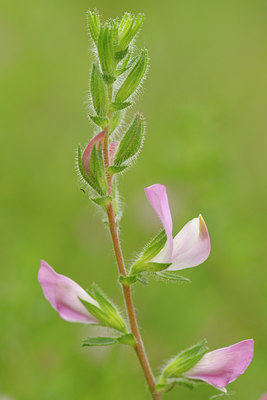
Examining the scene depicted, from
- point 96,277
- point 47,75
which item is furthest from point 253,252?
point 47,75

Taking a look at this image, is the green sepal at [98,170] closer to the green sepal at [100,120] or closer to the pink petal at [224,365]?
the green sepal at [100,120]

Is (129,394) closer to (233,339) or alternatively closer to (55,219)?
(233,339)

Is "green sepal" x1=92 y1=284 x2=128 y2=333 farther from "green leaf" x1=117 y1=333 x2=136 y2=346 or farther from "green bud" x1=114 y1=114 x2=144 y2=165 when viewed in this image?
"green bud" x1=114 y1=114 x2=144 y2=165

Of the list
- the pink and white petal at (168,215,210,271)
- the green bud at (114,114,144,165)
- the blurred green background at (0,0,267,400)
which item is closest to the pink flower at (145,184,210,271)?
the pink and white petal at (168,215,210,271)

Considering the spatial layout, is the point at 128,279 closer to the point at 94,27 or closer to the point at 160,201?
the point at 160,201

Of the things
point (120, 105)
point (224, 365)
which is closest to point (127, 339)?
point (224, 365)
